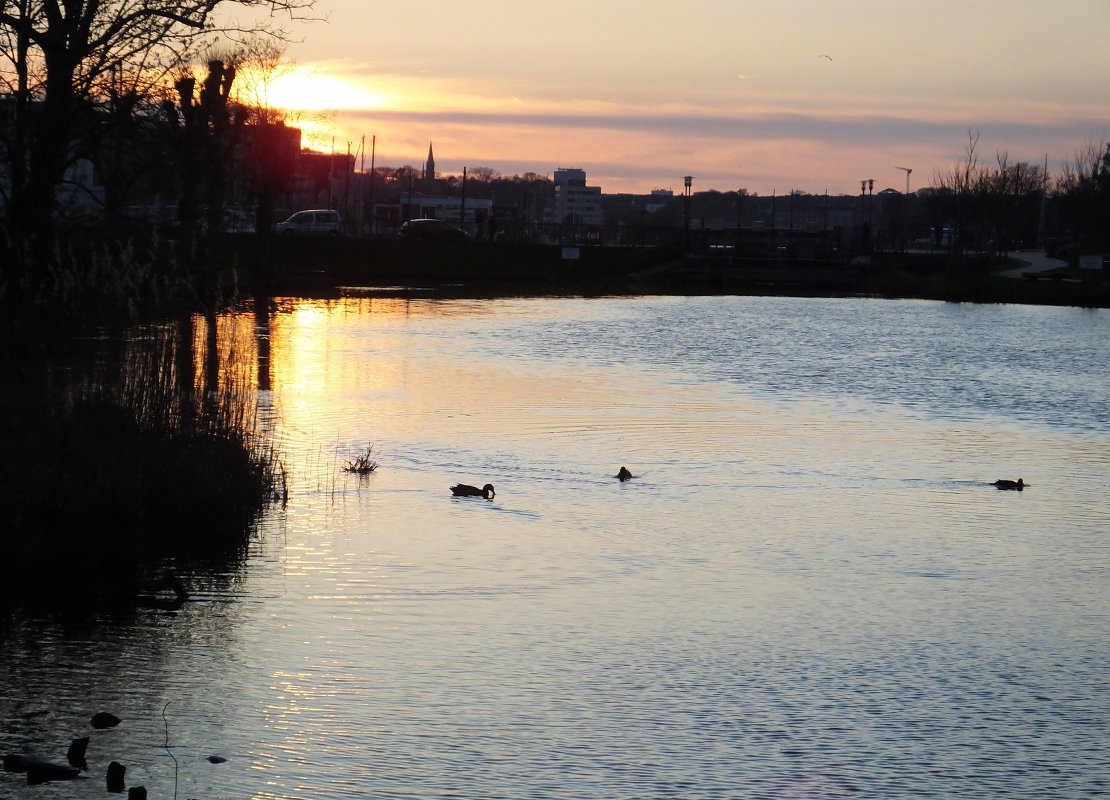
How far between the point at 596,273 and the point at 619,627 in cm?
6812

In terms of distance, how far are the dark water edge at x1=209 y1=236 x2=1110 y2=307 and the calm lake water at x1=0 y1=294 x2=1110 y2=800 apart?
4148 cm

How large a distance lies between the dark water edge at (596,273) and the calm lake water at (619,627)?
41.5 meters

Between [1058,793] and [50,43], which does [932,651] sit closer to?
[1058,793]

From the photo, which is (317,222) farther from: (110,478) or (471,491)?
(110,478)

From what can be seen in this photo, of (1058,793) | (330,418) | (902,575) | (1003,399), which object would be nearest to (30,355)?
(330,418)

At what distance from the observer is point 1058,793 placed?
7.56 m

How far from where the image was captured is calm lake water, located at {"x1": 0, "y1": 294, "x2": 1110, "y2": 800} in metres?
7.75

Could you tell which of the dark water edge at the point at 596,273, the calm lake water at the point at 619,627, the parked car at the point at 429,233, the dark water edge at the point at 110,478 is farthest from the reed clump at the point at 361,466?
the parked car at the point at 429,233

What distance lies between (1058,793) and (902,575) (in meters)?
4.82

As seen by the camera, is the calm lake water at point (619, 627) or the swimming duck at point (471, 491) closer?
the calm lake water at point (619, 627)

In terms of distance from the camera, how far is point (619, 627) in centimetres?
1041

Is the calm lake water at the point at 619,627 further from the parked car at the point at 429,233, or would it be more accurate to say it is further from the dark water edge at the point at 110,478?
the parked car at the point at 429,233

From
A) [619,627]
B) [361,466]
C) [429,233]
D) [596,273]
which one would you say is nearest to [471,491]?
[361,466]

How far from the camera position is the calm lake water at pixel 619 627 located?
775 cm
